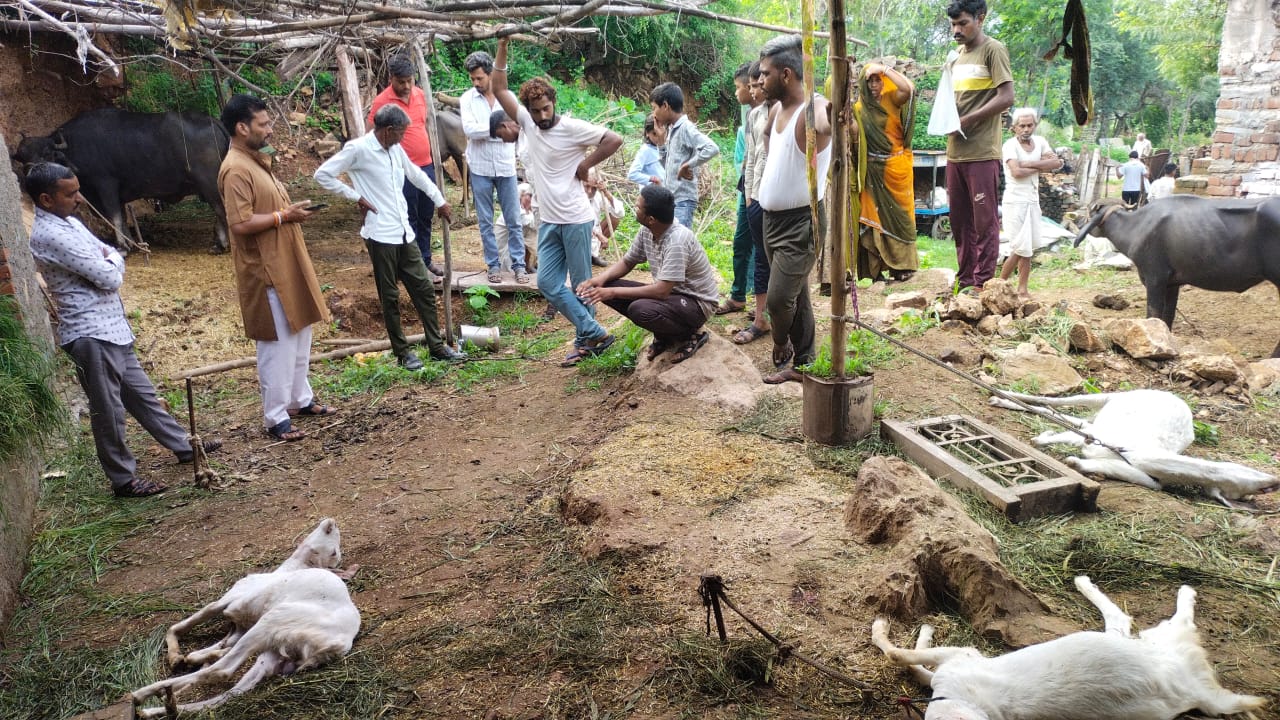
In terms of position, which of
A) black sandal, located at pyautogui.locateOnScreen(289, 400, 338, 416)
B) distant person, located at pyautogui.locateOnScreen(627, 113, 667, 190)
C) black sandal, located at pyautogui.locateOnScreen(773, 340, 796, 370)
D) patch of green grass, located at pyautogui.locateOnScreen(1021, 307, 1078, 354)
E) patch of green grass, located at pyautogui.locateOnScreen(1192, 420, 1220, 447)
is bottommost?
patch of green grass, located at pyautogui.locateOnScreen(1192, 420, 1220, 447)

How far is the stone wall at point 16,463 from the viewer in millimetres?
3324

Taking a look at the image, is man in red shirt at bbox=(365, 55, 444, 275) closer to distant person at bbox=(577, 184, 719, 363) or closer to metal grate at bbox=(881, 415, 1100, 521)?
distant person at bbox=(577, 184, 719, 363)

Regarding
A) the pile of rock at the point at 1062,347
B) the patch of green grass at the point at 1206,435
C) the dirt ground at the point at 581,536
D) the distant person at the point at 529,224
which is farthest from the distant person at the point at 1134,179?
the patch of green grass at the point at 1206,435

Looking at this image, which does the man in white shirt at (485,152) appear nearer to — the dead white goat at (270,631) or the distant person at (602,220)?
the distant person at (602,220)

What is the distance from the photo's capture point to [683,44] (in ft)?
57.1

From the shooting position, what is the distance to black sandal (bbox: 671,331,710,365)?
493cm

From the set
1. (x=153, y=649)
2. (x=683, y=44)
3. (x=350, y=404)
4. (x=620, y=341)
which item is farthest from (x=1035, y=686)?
(x=683, y=44)

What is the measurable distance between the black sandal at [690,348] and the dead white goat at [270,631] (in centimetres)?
259

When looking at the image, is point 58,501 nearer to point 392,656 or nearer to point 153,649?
point 153,649

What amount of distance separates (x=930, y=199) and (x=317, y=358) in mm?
10488

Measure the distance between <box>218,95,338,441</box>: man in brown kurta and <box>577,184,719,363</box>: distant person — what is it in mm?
1778

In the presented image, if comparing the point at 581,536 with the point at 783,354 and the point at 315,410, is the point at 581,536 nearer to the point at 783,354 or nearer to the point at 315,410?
the point at 783,354

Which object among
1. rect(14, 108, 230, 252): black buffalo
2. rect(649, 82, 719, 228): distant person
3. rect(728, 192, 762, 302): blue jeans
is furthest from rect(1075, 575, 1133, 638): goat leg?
rect(14, 108, 230, 252): black buffalo

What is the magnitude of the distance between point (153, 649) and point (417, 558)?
103 centimetres
